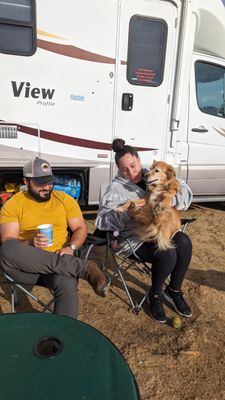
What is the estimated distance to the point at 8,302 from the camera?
2.83 metres

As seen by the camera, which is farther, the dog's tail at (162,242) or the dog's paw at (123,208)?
the dog's paw at (123,208)

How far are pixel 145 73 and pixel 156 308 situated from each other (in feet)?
9.19

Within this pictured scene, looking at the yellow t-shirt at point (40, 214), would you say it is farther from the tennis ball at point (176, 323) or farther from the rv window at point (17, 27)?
the rv window at point (17, 27)

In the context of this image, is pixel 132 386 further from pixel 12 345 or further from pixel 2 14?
pixel 2 14

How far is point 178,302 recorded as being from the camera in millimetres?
2736

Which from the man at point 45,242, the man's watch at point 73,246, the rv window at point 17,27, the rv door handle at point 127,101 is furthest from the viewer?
the rv door handle at point 127,101

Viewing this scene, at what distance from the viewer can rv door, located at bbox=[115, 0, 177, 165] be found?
3926mm

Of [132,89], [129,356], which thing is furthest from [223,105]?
[129,356]

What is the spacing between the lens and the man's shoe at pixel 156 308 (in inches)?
103

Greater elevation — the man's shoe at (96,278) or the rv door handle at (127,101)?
the rv door handle at (127,101)

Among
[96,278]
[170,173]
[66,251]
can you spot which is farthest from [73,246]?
[170,173]

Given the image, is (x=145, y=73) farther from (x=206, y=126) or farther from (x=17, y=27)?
(x=17, y=27)

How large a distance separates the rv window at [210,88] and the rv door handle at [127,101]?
1100 millimetres

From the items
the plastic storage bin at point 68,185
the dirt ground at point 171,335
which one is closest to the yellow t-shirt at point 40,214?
the dirt ground at point 171,335
